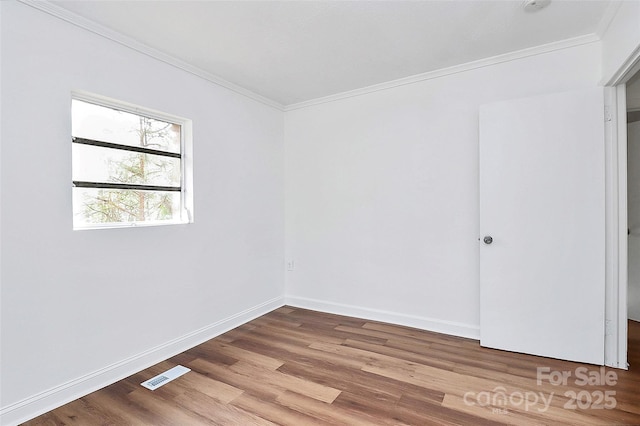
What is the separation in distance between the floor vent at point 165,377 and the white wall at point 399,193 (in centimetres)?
173

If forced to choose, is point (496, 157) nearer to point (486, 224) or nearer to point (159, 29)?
point (486, 224)

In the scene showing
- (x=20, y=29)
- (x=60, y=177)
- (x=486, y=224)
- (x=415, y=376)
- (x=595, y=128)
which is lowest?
(x=415, y=376)

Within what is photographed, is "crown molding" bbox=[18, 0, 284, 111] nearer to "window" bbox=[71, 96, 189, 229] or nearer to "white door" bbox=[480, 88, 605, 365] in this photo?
"window" bbox=[71, 96, 189, 229]

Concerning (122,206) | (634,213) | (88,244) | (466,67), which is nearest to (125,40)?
(122,206)

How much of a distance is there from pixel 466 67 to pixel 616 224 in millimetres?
1771

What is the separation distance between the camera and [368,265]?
346cm

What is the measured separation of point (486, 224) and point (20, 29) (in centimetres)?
356

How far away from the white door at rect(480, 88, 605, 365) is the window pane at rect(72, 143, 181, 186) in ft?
9.14

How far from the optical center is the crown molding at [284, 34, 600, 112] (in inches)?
96.6

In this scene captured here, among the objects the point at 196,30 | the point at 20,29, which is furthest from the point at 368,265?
the point at 20,29

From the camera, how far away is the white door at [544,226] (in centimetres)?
232

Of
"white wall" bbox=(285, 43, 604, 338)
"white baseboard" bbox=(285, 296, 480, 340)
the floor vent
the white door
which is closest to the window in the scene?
the floor vent

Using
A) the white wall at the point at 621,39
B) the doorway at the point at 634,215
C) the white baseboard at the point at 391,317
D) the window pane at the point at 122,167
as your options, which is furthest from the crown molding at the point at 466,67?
the white baseboard at the point at 391,317

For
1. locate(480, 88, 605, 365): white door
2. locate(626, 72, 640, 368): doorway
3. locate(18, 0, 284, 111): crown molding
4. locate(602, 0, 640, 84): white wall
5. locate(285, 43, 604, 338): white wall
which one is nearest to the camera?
locate(602, 0, 640, 84): white wall
